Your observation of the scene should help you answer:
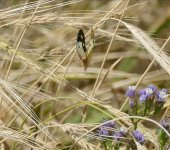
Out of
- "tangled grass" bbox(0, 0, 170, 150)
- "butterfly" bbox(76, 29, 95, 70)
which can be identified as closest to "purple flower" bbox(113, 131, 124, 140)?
"tangled grass" bbox(0, 0, 170, 150)

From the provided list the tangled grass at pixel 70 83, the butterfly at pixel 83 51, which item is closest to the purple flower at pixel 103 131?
the tangled grass at pixel 70 83

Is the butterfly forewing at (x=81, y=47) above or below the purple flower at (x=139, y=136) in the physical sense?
above

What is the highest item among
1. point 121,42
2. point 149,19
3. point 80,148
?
point 121,42

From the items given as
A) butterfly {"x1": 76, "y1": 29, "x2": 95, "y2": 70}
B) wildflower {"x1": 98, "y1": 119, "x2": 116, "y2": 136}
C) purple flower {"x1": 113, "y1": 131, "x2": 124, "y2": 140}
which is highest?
butterfly {"x1": 76, "y1": 29, "x2": 95, "y2": 70}

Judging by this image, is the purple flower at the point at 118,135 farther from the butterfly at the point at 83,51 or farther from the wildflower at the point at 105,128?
the butterfly at the point at 83,51

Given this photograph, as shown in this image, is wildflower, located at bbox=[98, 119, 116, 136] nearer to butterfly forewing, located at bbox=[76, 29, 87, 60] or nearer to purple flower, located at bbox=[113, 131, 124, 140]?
purple flower, located at bbox=[113, 131, 124, 140]

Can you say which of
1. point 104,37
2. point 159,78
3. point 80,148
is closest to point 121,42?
point 104,37

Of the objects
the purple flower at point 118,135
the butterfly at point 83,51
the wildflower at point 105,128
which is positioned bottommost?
the purple flower at point 118,135

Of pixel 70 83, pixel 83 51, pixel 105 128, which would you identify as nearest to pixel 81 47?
pixel 83 51

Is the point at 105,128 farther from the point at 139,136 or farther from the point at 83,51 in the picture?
the point at 83,51

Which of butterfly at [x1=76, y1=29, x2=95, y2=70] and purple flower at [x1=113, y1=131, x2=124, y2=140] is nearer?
purple flower at [x1=113, y1=131, x2=124, y2=140]

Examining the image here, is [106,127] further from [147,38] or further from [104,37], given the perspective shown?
[104,37]
